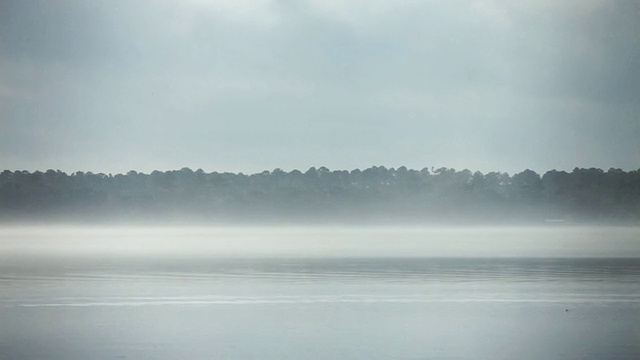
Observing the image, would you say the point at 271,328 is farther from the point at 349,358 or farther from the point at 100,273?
the point at 100,273

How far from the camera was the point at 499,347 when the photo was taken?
9.95 m

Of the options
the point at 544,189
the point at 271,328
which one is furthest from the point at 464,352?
the point at 544,189

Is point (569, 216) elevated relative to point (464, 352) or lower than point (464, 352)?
elevated

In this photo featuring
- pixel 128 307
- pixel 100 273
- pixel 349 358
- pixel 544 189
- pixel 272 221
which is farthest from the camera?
pixel 272 221

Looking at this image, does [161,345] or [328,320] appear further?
[328,320]

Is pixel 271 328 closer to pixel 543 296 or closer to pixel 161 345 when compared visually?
pixel 161 345

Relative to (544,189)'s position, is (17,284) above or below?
below

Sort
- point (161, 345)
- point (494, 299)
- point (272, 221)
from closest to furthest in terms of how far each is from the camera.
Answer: point (161, 345) → point (494, 299) → point (272, 221)

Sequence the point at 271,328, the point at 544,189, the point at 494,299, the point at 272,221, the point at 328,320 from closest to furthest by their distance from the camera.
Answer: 1. the point at 271,328
2. the point at 328,320
3. the point at 494,299
4. the point at 544,189
5. the point at 272,221

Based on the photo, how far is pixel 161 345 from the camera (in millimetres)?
9922

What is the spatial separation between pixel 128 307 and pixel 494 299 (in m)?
5.04

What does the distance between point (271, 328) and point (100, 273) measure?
9.90m

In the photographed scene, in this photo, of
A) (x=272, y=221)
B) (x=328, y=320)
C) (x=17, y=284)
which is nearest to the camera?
(x=328, y=320)

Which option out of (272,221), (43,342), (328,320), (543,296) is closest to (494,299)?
(543,296)
